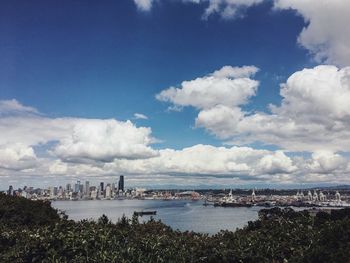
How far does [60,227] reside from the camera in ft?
97.7

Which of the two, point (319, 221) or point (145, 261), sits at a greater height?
point (319, 221)

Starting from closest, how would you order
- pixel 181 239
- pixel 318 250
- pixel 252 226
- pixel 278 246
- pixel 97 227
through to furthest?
pixel 318 250 < pixel 278 246 < pixel 181 239 < pixel 97 227 < pixel 252 226

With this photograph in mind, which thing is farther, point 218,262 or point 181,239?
point 181,239

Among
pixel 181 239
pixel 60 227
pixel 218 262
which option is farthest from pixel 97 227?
pixel 218 262

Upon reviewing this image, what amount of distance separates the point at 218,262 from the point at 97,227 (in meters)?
9.23

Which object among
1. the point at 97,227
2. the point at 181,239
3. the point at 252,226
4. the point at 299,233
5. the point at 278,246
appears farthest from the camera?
the point at 252,226

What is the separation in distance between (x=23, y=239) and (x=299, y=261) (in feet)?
56.8

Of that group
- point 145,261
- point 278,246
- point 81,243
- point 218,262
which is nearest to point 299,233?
point 278,246

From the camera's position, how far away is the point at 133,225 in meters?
32.1

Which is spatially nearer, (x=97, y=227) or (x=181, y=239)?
(x=181, y=239)

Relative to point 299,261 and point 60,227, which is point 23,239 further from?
point 299,261

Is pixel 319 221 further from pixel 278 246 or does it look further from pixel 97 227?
pixel 97 227

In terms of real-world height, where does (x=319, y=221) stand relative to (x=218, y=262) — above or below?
above

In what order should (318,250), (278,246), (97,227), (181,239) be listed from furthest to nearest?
(97,227) → (181,239) → (278,246) → (318,250)
